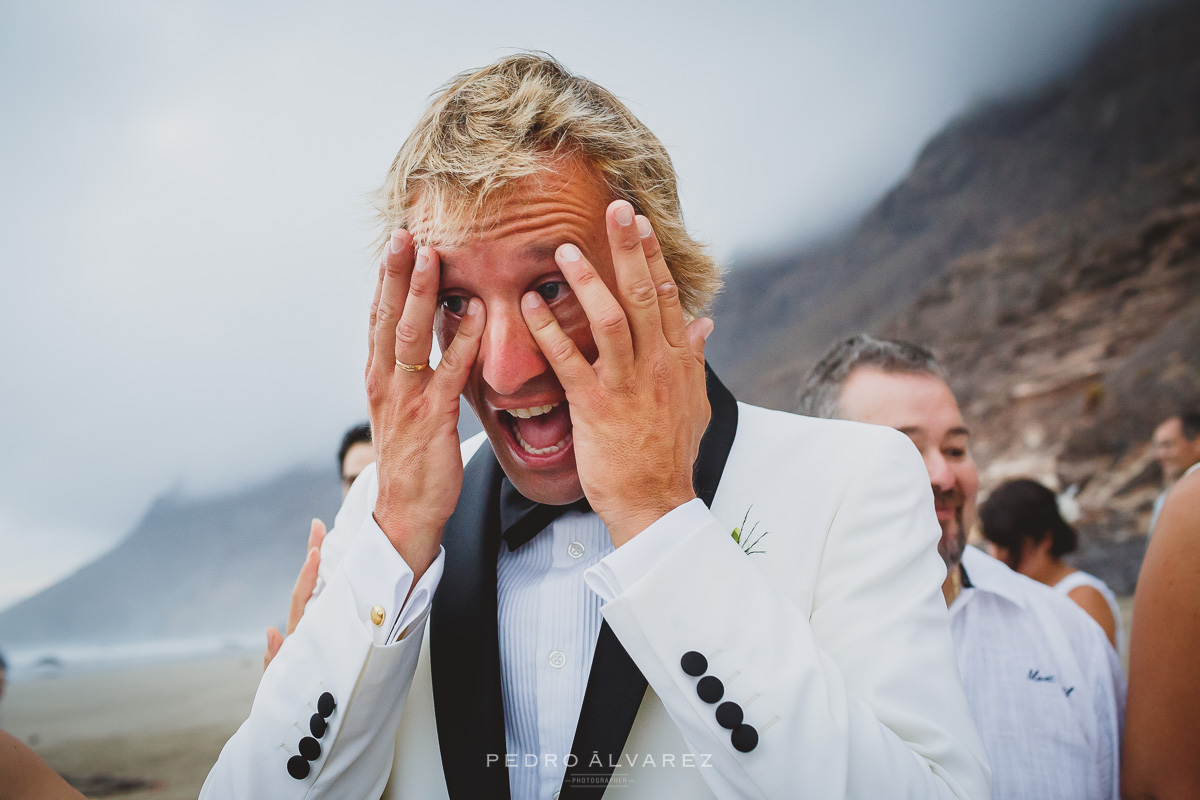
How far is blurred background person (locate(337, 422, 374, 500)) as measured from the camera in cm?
369

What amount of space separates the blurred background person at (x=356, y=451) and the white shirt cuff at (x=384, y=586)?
2364 millimetres

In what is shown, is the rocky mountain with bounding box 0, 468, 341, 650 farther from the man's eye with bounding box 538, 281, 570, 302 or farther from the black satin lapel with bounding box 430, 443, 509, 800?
the man's eye with bounding box 538, 281, 570, 302

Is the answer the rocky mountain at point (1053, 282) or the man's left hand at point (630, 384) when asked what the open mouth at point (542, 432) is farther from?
the rocky mountain at point (1053, 282)

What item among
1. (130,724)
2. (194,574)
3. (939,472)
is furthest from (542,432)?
(194,574)

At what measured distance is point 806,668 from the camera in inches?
41.6

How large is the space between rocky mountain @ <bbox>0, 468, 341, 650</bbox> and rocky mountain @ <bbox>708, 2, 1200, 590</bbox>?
4.27 m

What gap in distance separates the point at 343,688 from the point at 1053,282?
980 centimetres

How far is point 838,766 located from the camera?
39.7 inches

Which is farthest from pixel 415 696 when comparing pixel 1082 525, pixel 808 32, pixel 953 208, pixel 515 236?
pixel 953 208

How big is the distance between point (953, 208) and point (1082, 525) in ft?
12.2

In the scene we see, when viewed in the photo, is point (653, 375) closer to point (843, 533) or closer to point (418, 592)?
point (843, 533)

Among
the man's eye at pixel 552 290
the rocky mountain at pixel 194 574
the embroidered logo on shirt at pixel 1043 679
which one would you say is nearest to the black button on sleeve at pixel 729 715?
the man's eye at pixel 552 290

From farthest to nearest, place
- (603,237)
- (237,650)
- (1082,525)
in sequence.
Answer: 1. (1082,525)
2. (237,650)
3. (603,237)

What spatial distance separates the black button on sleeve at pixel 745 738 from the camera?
3.40 ft
